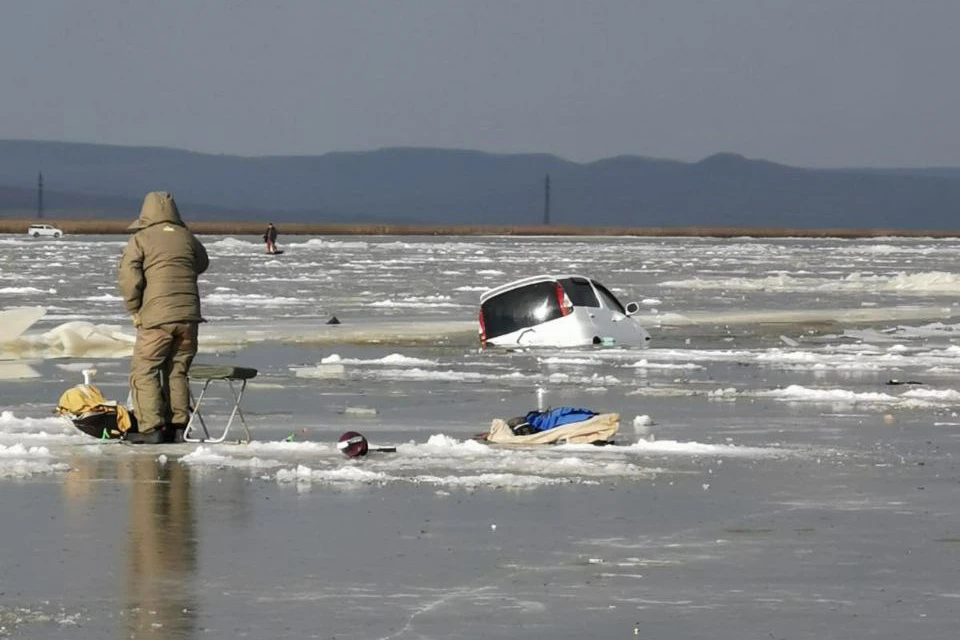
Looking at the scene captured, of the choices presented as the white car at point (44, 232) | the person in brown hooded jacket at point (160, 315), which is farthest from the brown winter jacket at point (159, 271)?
the white car at point (44, 232)

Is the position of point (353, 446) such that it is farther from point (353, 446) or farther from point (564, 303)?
point (564, 303)

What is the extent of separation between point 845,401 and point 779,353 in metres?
8.18

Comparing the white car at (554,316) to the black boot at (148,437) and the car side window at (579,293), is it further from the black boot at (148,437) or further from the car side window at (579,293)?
the black boot at (148,437)

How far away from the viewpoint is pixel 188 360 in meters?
17.1

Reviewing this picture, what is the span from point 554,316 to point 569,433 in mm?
13650

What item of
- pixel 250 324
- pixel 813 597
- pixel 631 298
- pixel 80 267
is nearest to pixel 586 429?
pixel 813 597

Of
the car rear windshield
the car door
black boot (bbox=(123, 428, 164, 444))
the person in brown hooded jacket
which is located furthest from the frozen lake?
the car rear windshield

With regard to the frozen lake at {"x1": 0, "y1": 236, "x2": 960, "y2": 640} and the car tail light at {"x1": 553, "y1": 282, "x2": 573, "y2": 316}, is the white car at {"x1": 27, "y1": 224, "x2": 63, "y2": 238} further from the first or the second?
the frozen lake at {"x1": 0, "y1": 236, "x2": 960, "y2": 640}

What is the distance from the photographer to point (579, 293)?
102 feet

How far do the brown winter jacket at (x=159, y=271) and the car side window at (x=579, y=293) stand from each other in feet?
46.2

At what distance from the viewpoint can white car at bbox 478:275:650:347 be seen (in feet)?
101

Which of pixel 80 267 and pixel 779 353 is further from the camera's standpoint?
pixel 80 267

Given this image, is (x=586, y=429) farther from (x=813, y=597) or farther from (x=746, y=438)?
(x=813, y=597)

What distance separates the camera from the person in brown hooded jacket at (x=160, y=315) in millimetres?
16844
